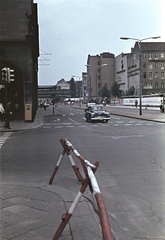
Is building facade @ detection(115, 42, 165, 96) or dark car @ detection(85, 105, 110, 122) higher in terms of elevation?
building facade @ detection(115, 42, 165, 96)

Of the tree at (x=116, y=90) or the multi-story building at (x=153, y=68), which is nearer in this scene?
the multi-story building at (x=153, y=68)

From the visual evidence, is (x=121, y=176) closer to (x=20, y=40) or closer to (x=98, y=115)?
(x=98, y=115)

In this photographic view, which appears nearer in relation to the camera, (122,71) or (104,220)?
(104,220)

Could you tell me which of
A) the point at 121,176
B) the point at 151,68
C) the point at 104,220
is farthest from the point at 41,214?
the point at 151,68

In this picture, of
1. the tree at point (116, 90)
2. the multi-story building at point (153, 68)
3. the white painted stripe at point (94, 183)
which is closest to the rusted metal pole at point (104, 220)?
the white painted stripe at point (94, 183)

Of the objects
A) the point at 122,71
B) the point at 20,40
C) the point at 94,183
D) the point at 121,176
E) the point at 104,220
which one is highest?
the point at 122,71

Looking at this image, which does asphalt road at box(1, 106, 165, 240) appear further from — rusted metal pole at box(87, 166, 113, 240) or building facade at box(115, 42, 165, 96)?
building facade at box(115, 42, 165, 96)

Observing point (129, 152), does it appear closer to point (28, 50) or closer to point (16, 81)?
point (28, 50)

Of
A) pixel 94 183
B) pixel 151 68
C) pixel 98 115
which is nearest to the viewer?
pixel 94 183

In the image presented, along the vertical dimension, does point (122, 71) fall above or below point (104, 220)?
above

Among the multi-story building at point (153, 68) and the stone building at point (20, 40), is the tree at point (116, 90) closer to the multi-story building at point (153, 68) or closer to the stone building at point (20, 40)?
the multi-story building at point (153, 68)

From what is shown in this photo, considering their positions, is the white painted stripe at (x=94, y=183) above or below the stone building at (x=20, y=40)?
below

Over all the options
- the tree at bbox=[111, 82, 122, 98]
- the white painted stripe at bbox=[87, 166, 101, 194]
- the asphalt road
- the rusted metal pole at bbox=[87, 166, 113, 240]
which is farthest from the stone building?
the tree at bbox=[111, 82, 122, 98]

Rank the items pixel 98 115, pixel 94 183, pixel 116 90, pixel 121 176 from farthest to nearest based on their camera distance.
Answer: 1. pixel 116 90
2. pixel 98 115
3. pixel 121 176
4. pixel 94 183
